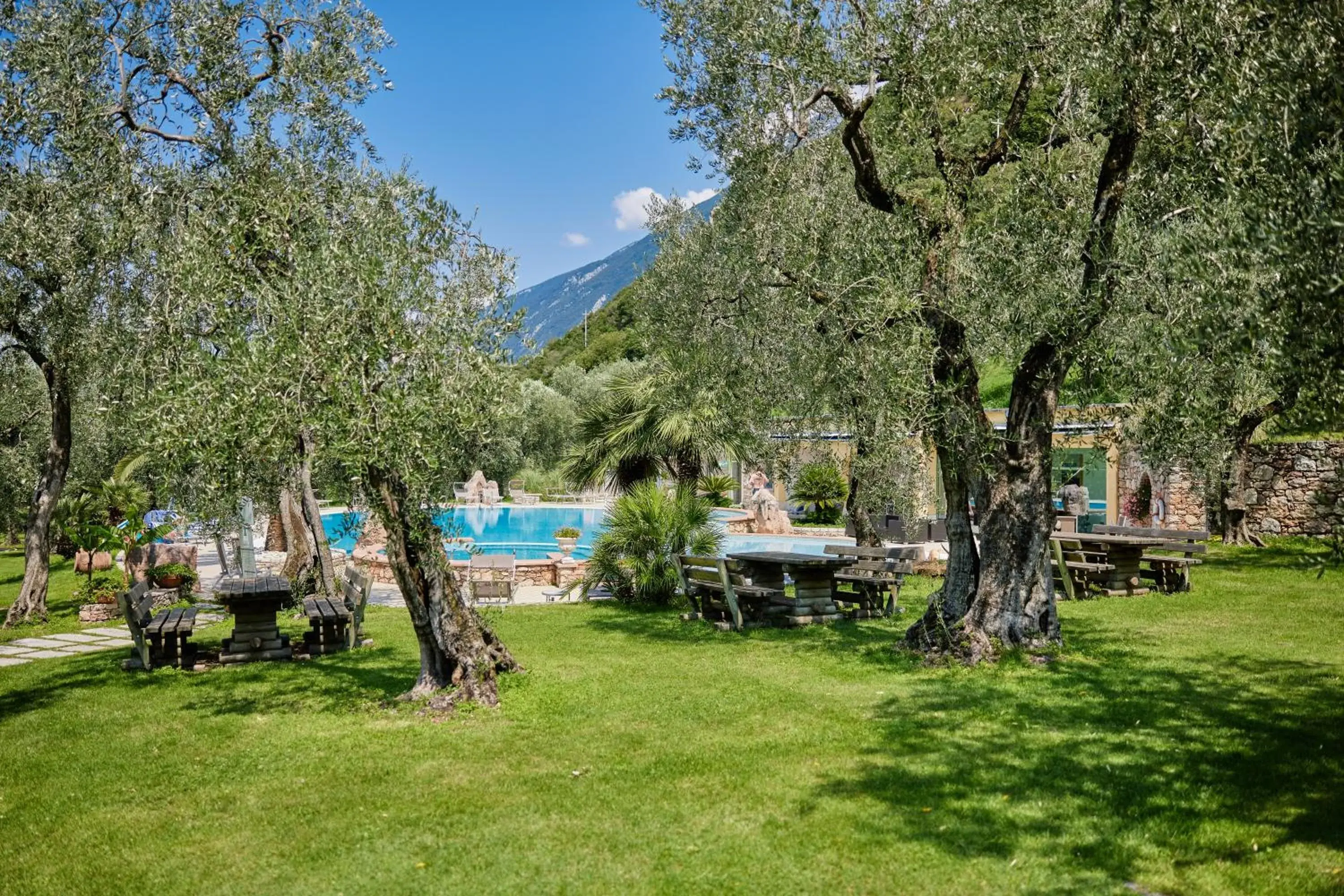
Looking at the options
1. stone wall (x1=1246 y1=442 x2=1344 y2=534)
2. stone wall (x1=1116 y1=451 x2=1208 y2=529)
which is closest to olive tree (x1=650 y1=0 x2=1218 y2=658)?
stone wall (x1=1116 y1=451 x2=1208 y2=529)

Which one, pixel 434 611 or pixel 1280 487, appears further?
pixel 1280 487

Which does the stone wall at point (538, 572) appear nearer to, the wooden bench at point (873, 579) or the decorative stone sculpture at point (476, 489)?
the wooden bench at point (873, 579)

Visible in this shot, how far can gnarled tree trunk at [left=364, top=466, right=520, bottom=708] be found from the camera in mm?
8203

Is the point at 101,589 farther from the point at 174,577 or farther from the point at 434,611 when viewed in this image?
the point at 434,611

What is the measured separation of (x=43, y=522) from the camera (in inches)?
561

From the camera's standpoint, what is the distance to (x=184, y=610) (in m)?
11.5

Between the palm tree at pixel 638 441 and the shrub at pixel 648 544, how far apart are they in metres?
4.47

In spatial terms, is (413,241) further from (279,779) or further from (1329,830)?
(1329,830)

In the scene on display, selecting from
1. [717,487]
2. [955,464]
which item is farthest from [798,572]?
[717,487]

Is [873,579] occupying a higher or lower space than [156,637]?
higher

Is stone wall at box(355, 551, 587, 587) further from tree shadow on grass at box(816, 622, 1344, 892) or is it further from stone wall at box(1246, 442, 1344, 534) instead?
stone wall at box(1246, 442, 1344, 534)

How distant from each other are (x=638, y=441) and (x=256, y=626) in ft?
41.3

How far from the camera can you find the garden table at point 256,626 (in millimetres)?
10938

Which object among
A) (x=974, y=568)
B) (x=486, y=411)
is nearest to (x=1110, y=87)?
(x=974, y=568)
